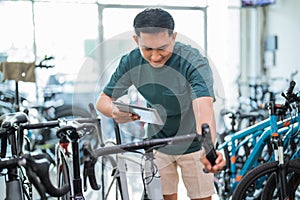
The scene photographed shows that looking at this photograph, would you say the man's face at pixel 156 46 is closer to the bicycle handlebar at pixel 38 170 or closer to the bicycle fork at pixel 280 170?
the bicycle handlebar at pixel 38 170

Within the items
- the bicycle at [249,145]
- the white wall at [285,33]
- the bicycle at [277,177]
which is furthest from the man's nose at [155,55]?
the white wall at [285,33]

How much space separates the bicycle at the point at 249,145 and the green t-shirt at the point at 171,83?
3.91ft

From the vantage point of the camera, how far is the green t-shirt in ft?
4.61

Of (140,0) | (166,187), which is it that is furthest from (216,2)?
(166,187)

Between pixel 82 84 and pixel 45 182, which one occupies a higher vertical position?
pixel 82 84

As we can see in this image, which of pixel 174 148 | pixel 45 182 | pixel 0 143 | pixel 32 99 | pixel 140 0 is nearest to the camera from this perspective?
pixel 45 182

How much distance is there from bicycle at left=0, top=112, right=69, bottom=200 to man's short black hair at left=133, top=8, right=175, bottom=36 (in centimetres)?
54

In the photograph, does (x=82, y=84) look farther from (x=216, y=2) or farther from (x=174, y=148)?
(x=216, y=2)

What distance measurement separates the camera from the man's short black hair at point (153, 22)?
134 cm

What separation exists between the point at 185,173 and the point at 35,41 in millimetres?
4379

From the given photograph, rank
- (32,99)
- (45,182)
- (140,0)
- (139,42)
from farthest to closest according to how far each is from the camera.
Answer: (32,99)
(140,0)
(139,42)
(45,182)

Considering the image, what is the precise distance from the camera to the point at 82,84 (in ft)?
4.67

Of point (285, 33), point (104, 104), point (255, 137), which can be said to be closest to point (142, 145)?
point (104, 104)

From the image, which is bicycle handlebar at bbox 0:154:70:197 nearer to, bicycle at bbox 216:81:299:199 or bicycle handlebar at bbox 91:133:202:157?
bicycle handlebar at bbox 91:133:202:157
